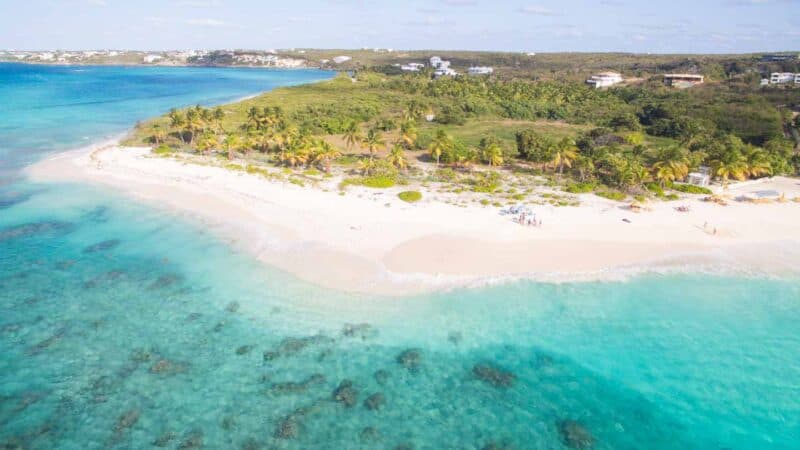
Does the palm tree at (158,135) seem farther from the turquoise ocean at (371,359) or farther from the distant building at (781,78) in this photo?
the distant building at (781,78)

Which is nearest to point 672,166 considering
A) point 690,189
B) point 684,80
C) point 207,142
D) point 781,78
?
point 690,189

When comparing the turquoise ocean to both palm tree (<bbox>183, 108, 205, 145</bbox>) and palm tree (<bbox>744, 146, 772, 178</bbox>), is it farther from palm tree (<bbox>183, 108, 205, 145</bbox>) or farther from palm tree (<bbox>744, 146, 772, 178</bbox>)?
palm tree (<bbox>183, 108, 205, 145</bbox>)

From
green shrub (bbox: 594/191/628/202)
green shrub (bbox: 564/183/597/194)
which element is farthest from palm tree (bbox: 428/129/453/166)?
green shrub (bbox: 594/191/628/202)

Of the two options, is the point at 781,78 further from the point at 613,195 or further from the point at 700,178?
the point at 613,195

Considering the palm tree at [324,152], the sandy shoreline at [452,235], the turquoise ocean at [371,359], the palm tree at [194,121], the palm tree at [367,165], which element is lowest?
the turquoise ocean at [371,359]

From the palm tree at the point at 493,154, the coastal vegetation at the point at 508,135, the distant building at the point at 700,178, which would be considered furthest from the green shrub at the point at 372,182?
the distant building at the point at 700,178
